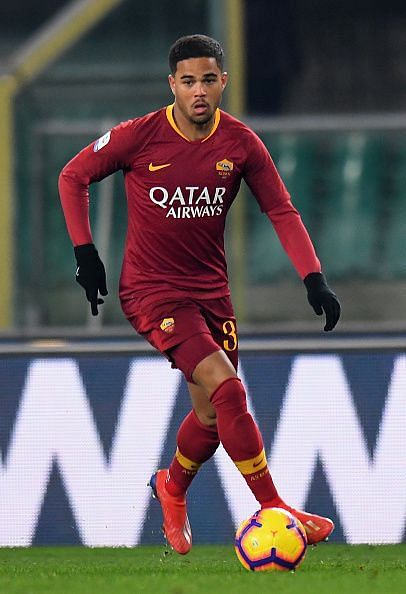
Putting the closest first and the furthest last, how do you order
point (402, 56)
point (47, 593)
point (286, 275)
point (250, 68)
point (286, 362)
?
point (47, 593) → point (286, 362) → point (286, 275) → point (250, 68) → point (402, 56)

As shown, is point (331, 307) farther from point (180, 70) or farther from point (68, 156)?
point (68, 156)

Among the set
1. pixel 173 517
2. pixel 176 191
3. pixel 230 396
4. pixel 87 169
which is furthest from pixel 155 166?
pixel 173 517

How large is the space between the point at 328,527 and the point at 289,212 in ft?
3.93

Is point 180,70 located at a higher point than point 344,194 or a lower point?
higher

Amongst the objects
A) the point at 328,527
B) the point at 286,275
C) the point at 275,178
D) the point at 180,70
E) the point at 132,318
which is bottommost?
the point at 286,275

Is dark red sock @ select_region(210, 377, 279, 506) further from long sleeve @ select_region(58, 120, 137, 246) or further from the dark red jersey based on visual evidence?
long sleeve @ select_region(58, 120, 137, 246)

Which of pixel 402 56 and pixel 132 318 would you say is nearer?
pixel 132 318

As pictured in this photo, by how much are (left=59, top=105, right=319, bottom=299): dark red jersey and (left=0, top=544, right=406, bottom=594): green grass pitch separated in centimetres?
106

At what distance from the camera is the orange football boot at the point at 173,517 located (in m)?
6.71

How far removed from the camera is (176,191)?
6469mm

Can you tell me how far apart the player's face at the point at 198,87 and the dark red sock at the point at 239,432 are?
98 cm

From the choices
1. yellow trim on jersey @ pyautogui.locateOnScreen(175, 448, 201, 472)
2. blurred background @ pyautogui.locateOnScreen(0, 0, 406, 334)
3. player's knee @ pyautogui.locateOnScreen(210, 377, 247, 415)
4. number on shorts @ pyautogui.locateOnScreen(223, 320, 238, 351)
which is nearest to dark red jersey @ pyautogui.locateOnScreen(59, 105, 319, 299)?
number on shorts @ pyautogui.locateOnScreen(223, 320, 238, 351)

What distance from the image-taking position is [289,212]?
21.7 ft

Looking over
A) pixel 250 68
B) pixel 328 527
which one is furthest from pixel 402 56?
pixel 328 527
